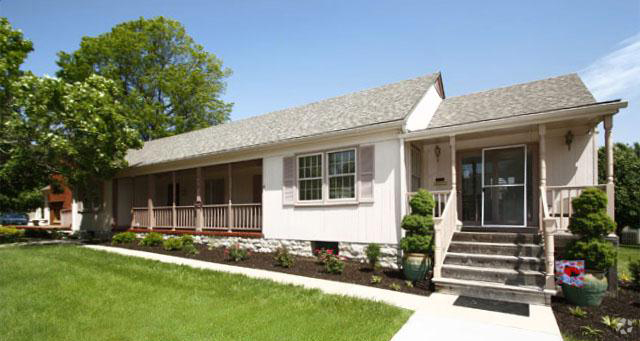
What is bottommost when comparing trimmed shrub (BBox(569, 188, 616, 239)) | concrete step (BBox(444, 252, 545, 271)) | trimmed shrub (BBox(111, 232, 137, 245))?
trimmed shrub (BBox(111, 232, 137, 245))

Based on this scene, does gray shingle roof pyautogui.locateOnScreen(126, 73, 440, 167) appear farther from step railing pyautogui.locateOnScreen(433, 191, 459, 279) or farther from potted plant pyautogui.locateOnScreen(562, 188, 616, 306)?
potted plant pyautogui.locateOnScreen(562, 188, 616, 306)

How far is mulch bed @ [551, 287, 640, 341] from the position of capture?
15.2 feet

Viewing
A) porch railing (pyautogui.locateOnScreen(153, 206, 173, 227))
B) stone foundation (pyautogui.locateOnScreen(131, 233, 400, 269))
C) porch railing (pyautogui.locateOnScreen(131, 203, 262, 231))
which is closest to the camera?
stone foundation (pyautogui.locateOnScreen(131, 233, 400, 269))

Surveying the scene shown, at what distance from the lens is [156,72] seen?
28641mm

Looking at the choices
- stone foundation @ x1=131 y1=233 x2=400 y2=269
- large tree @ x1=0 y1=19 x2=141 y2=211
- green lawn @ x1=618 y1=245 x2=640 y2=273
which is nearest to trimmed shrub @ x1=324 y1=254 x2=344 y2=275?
stone foundation @ x1=131 y1=233 x2=400 y2=269

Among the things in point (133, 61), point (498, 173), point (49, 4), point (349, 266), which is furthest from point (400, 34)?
point (133, 61)

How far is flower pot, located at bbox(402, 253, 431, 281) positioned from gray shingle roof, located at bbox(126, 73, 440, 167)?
129 inches

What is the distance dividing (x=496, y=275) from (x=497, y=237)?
1.14 m

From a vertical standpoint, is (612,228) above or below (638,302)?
above

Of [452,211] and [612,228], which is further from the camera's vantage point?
[452,211]

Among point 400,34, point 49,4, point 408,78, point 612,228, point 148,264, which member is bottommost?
point 148,264

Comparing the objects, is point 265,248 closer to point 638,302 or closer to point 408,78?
point 408,78

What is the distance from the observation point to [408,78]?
39.2 feet

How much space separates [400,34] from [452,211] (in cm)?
547
